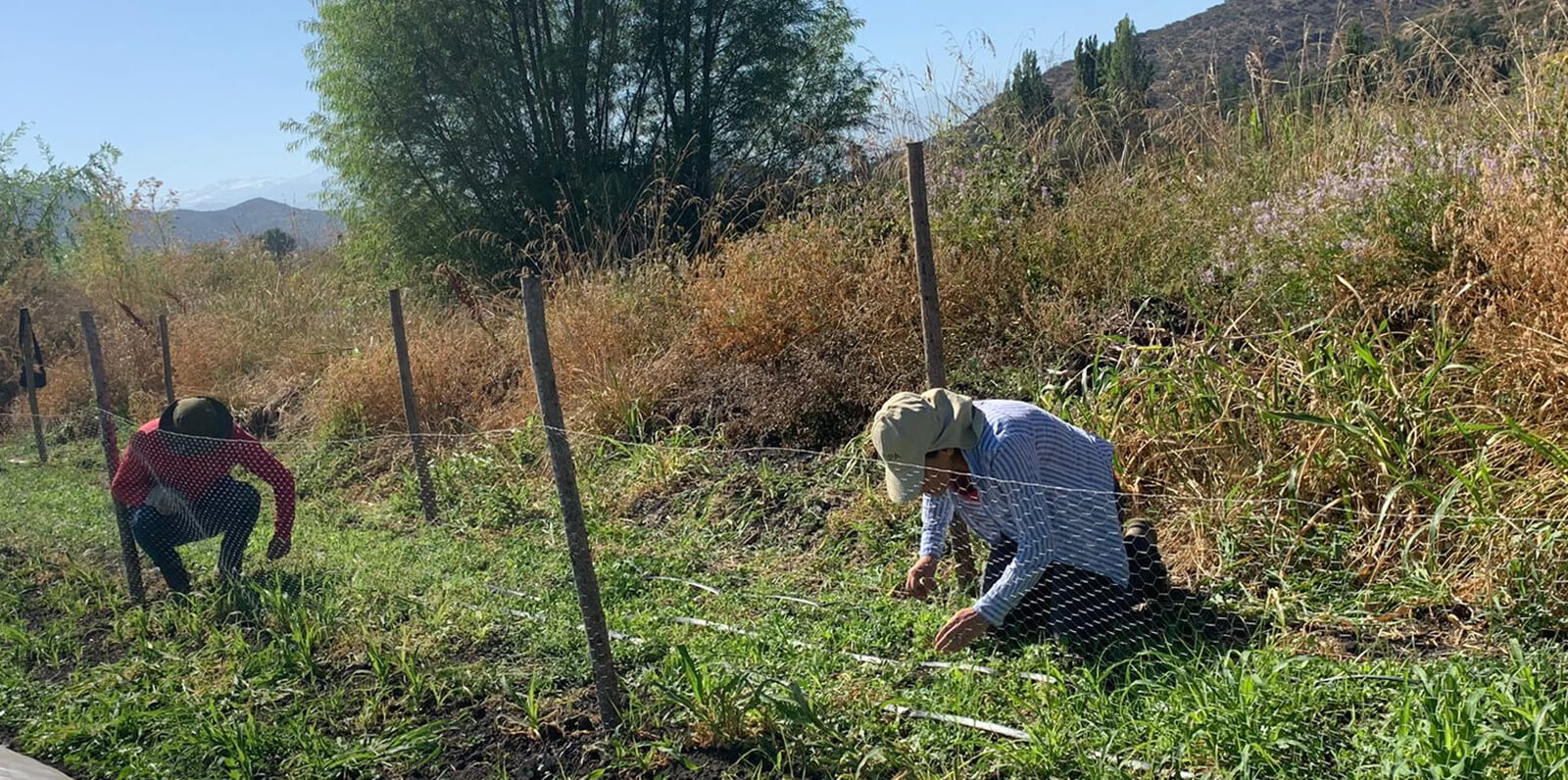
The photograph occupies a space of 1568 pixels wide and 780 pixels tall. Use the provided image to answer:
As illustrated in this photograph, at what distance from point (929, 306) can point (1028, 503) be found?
984mm

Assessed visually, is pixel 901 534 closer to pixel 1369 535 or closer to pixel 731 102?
pixel 1369 535

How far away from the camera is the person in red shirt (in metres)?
5.40

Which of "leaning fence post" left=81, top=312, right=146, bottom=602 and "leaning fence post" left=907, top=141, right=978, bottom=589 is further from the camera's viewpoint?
"leaning fence post" left=81, top=312, right=146, bottom=602

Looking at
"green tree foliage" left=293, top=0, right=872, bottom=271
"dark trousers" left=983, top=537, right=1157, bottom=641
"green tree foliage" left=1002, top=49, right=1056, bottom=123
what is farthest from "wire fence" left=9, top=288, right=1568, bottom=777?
"green tree foliage" left=293, top=0, right=872, bottom=271

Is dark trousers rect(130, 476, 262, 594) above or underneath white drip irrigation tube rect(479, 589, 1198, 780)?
above

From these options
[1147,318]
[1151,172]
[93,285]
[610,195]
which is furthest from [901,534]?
[93,285]

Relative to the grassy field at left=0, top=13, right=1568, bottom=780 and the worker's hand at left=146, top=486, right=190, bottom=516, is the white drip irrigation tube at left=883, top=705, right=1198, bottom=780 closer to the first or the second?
the grassy field at left=0, top=13, right=1568, bottom=780

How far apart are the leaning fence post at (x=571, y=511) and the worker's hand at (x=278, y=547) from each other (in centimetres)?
249

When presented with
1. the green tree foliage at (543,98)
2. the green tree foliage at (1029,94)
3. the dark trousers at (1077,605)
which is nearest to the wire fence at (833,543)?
the dark trousers at (1077,605)

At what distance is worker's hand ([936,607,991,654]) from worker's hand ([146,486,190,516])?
4020 mm

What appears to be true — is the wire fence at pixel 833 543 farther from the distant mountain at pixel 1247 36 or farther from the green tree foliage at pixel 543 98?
the green tree foliage at pixel 543 98

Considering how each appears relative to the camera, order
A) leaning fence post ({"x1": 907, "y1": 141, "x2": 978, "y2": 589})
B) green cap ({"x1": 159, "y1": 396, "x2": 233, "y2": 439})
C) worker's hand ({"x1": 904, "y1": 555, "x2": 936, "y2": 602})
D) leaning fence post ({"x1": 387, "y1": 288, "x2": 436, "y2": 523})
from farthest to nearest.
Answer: leaning fence post ({"x1": 387, "y1": 288, "x2": 436, "y2": 523})
green cap ({"x1": 159, "y1": 396, "x2": 233, "y2": 439})
leaning fence post ({"x1": 907, "y1": 141, "x2": 978, "y2": 589})
worker's hand ({"x1": 904, "y1": 555, "x2": 936, "y2": 602})

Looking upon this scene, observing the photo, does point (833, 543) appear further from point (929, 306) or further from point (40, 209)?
point (40, 209)

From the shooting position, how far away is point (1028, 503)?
346 centimetres
